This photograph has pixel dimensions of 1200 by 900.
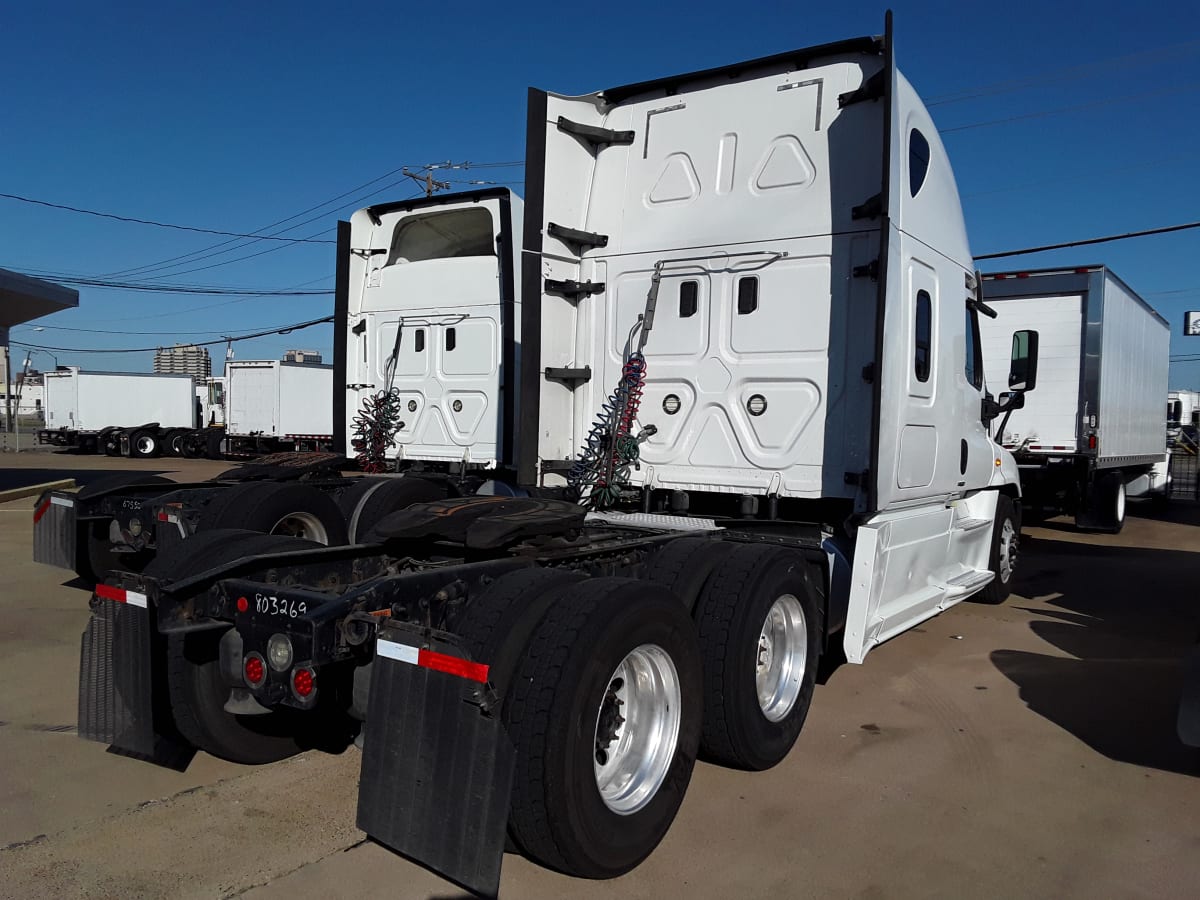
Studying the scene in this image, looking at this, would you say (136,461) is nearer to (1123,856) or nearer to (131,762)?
(131,762)

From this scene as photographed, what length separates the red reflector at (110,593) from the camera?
360 centimetres

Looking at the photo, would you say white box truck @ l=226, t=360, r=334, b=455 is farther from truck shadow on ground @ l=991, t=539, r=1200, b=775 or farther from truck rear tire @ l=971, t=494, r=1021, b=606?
truck rear tire @ l=971, t=494, r=1021, b=606

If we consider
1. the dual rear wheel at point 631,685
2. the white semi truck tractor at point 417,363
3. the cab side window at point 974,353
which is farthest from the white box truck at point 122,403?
the dual rear wheel at point 631,685

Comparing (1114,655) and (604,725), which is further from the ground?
(604,725)

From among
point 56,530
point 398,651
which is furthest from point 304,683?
point 56,530

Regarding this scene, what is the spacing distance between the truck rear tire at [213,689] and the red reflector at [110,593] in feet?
0.82

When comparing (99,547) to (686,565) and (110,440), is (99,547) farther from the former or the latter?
(110,440)

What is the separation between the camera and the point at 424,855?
283 cm

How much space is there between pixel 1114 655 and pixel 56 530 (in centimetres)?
790

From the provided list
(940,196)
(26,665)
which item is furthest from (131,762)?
(940,196)

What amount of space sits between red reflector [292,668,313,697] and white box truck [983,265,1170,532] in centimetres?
1164

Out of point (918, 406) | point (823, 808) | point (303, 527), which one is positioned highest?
point (918, 406)

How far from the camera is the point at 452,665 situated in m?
2.84

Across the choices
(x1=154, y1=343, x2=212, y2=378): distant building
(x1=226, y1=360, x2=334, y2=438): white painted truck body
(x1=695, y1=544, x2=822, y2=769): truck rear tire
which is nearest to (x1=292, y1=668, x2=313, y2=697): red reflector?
(x1=695, y1=544, x2=822, y2=769): truck rear tire
